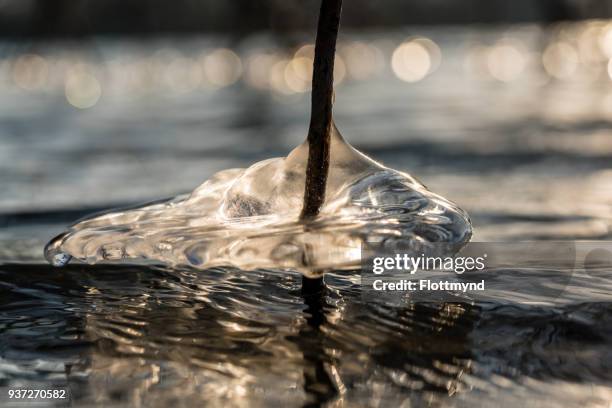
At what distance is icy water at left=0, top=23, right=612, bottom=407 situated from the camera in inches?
89.4

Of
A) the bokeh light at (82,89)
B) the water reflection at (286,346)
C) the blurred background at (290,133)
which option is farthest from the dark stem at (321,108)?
the bokeh light at (82,89)

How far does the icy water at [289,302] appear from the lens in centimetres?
227

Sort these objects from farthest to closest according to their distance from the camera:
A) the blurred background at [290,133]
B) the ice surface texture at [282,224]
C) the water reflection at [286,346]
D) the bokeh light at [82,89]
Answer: the bokeh light at [82,89] < the blurred background at [290,133] < the ice surface texture at [282,224] < the water reflection at [286,346]

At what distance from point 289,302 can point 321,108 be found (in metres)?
0.69

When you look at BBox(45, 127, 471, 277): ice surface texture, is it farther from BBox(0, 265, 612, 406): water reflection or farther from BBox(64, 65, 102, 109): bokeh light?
BBox(64, 65, 102, 109): bokeh light

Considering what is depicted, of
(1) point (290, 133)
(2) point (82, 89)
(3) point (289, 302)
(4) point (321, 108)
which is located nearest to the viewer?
(4) point (321, 108)

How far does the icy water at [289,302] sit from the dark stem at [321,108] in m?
0.40

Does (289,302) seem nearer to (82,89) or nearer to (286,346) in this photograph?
(286,346)

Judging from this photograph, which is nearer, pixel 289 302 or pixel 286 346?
Result: pixel 286 346

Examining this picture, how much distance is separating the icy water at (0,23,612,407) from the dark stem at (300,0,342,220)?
40 cm

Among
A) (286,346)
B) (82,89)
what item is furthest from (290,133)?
(82,89)

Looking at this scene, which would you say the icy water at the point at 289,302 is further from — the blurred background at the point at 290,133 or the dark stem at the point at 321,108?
the dark stem at the point at 321,108

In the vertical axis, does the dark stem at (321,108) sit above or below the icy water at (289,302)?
above

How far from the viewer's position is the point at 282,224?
252 cm
